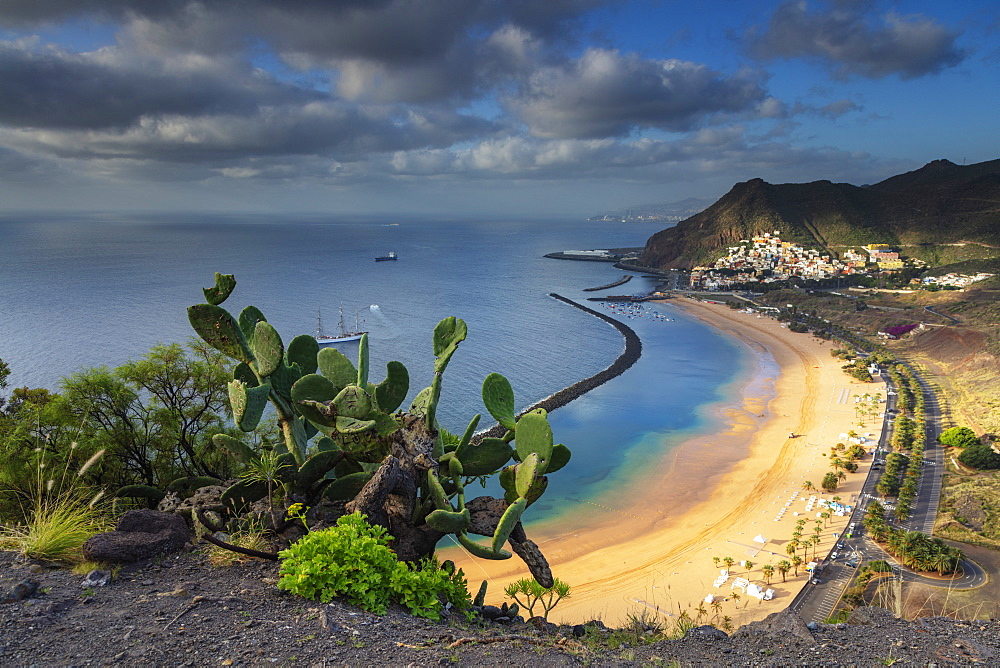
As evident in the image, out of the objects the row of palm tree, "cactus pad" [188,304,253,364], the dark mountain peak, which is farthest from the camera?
the dark mountain peak

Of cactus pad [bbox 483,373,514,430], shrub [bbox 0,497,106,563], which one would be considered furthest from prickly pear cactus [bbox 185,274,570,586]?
shrub [bbox 0,497,106,563]

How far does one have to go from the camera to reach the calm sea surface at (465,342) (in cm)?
3341

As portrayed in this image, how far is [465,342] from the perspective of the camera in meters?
51.4

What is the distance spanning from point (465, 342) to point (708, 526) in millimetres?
32842

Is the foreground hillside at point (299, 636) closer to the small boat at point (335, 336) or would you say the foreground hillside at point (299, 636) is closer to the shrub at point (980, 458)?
the shrub at point (980, 458)

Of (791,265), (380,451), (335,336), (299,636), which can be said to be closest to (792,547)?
(380,451)

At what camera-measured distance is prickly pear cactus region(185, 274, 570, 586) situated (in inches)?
238

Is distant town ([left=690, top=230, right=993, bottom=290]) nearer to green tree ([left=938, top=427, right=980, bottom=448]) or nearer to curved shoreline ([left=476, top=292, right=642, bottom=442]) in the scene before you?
curved shoreline ([left=476, top=292, right=642, bottom=442])

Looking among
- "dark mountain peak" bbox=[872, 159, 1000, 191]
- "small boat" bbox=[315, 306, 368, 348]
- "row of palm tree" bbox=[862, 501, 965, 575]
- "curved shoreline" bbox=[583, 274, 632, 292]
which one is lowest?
"row of palm tree" bbox=[862, 501, 965, 575]

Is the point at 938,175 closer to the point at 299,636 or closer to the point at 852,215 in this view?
the point at 852,215

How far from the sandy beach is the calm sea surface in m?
2.18

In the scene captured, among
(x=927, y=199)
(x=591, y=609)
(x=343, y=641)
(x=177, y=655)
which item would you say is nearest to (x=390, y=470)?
(x=343, y=641)

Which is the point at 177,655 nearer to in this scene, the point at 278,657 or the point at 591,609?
the point at 278,657

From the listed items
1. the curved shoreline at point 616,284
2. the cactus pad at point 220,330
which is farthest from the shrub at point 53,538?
the curved shoreline at point 616,284
